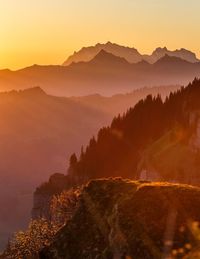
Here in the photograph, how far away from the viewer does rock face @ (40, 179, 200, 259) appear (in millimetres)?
26125

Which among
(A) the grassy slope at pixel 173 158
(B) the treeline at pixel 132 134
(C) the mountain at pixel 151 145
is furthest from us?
(B) the treeline at pixel 132 134

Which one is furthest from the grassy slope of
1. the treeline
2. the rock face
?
the rock face

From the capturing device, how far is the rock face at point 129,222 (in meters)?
26.1

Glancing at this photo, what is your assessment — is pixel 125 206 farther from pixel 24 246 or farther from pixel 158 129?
pixel 158 129

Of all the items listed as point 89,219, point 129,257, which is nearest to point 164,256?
point 129,257

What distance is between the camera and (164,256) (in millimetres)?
24500

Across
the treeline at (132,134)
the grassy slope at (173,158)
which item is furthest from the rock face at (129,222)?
the treeline at (132,134)

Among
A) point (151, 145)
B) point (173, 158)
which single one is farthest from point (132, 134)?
point (173, 158)

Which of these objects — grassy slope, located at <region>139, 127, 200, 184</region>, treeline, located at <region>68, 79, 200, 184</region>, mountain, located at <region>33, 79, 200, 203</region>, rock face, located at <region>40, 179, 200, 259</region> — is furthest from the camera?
treeline, located at <region>68, 79, 200, 184</region>

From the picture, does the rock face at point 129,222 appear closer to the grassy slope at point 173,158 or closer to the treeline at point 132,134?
the grassy slope at point 173,158

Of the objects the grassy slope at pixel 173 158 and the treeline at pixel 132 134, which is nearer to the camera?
the grassy slope at pixel 173 158

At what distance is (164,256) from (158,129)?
14779 cm

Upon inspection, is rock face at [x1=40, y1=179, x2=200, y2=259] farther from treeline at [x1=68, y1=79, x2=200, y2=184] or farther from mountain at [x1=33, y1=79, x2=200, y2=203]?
treeline at [x1=68, y1=79, x2=200, y2=184]

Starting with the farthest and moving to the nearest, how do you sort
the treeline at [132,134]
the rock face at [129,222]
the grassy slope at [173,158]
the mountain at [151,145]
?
the treeline at [132,134]
the mountain at [151,145]
the grassy slope at [173,158]
the rock face at [129,222]
